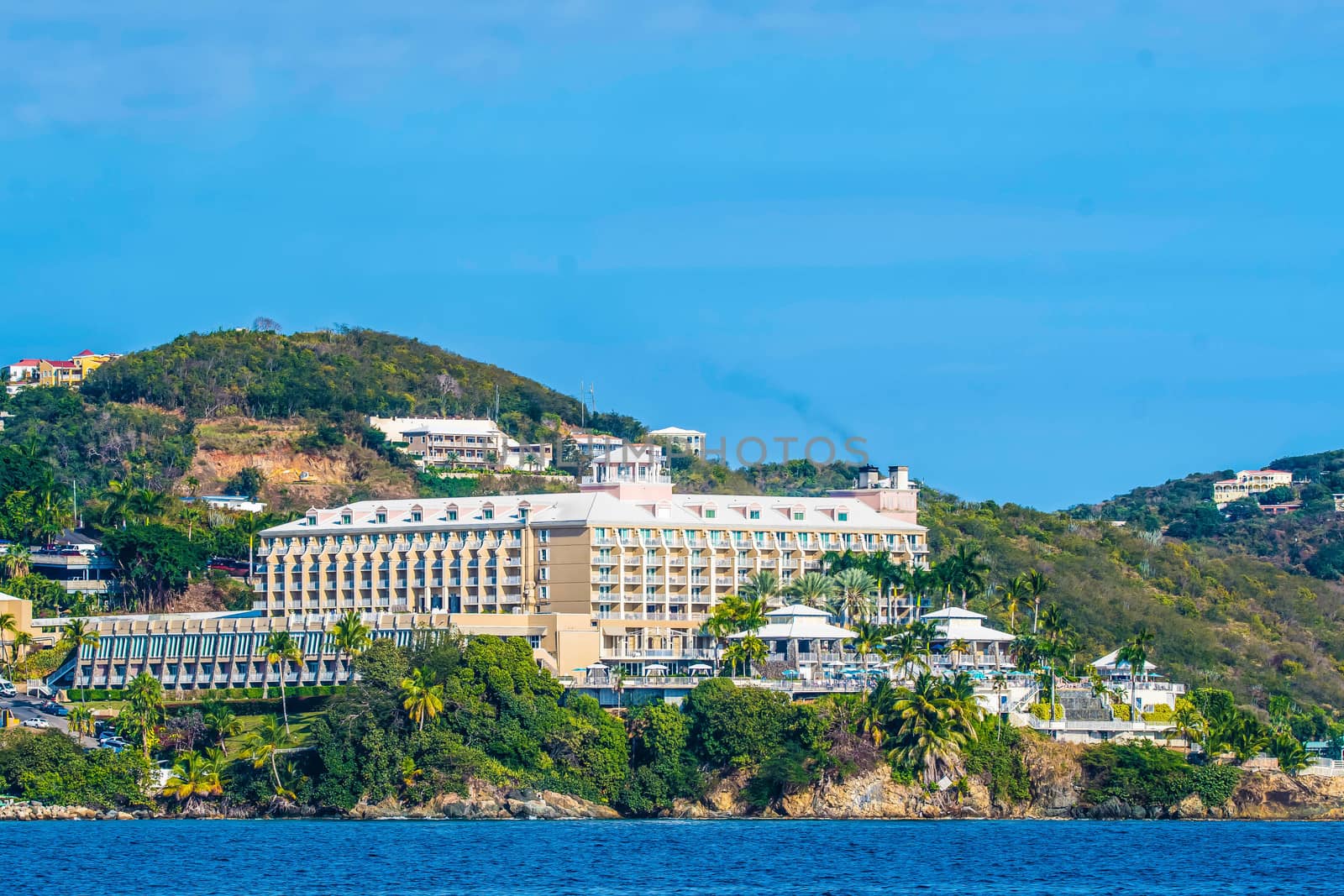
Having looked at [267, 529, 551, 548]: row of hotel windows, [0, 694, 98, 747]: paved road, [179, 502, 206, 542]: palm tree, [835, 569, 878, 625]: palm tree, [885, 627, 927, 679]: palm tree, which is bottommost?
[0, 694, 98, 747]: paved road

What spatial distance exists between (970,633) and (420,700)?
38.3 metres

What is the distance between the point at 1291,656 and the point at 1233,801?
2487 inches

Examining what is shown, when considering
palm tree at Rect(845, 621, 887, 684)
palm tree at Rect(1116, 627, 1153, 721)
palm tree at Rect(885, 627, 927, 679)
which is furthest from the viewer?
palm tree at Rect(1116, 627, 1153, 721)

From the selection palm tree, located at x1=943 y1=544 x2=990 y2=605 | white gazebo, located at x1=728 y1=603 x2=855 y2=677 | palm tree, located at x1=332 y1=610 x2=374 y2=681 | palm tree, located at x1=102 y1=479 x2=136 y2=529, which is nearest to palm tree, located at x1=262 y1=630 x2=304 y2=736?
palm tree, located at x1=332 y1=610 x2=374 y2=681

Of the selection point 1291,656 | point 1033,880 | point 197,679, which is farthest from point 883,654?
point 1291,656

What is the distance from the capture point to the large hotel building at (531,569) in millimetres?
148875

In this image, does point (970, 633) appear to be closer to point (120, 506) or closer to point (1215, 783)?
point (1215, 783)

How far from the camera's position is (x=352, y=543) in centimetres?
16975

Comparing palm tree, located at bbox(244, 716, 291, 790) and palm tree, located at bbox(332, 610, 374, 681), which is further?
palm tree, located at bbox(332, 610, 374, 681)

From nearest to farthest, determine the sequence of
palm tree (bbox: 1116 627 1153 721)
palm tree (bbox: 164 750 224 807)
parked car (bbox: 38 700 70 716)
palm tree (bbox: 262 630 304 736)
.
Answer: palm tree (bbox: 164 750 224 807) < palm tree (bbox: 262 630 304 736) < palm tree (bbox: 1116 627 1153 721) < parked car (bbox: 38 700 70 716)

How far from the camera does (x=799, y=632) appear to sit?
463 ft

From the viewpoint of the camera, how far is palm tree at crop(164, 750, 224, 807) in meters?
128

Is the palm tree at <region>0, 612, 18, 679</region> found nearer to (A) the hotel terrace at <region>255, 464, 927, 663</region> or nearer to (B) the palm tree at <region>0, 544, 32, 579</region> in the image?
(B) the palm tree at <region>0, 544, 32, 579</region>

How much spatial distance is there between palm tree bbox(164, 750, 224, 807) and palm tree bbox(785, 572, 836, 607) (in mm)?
43185
